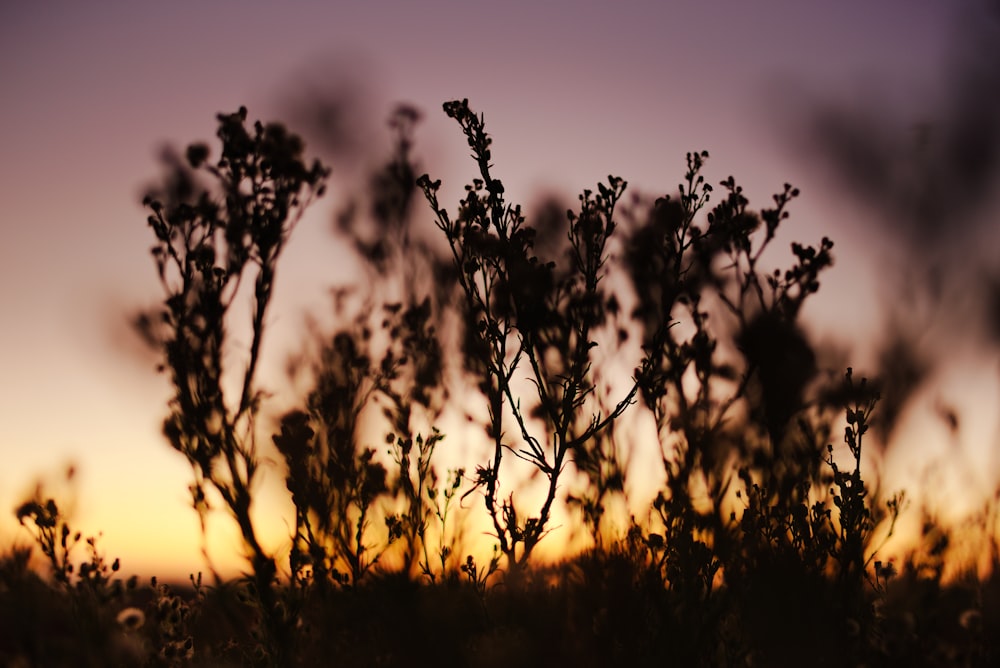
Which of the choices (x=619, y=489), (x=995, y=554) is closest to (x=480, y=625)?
(x=619, y=489)

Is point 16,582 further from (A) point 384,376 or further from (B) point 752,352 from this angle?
(B) point 752,352

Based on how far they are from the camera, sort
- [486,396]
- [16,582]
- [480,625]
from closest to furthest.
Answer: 1. [16,582]
2. [486,396]
3. [480,625]

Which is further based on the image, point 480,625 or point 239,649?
point 480,625

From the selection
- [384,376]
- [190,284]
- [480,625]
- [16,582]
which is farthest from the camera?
[384,376]

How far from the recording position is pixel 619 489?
8.59 metres

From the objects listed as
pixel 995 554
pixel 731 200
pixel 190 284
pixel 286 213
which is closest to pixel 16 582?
pixel 190 284

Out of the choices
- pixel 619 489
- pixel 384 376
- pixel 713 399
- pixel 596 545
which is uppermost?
pixel 384 376

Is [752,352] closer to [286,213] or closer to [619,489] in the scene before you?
[619,489]

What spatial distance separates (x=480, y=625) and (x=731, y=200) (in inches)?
187

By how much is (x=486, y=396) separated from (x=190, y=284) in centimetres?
269

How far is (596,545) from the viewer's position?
8484 millimetres

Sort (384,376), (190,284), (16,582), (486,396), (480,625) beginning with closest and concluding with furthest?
(16,582), (190,284), (486,396), (480,625), (384,376)

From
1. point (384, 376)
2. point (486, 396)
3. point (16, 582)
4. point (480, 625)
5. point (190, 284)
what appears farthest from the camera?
point (384, 376)

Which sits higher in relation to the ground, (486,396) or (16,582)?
(486,396)
